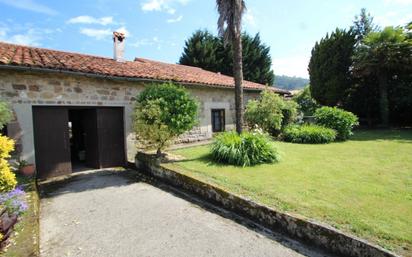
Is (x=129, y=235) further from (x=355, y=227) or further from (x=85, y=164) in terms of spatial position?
(x=85, y=164)

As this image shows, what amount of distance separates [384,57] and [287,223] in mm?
16863

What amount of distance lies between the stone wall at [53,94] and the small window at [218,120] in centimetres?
463

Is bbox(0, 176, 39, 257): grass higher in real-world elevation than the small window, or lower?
lower

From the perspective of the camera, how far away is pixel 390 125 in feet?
60.7

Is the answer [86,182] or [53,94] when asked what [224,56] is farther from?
[86,182]

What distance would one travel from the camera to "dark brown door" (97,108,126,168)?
9234mm

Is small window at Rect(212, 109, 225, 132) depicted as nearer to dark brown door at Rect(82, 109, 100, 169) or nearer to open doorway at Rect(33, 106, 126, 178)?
open doorway at Rect(33, 106, 126, 178)

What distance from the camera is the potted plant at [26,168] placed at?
7.18 metres

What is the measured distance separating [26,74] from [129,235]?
6167 mm

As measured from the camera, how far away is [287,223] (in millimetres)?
4152

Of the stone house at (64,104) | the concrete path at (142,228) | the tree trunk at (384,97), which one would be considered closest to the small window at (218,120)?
the stone house at (64,104)

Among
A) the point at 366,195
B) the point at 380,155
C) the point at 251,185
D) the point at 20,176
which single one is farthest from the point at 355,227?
the point at 20,176

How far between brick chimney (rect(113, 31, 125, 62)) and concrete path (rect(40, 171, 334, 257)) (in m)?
7.01

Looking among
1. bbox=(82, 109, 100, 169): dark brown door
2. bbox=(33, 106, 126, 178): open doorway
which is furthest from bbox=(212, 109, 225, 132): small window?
bbox=(82, 109, 100, 169): dark brown door
